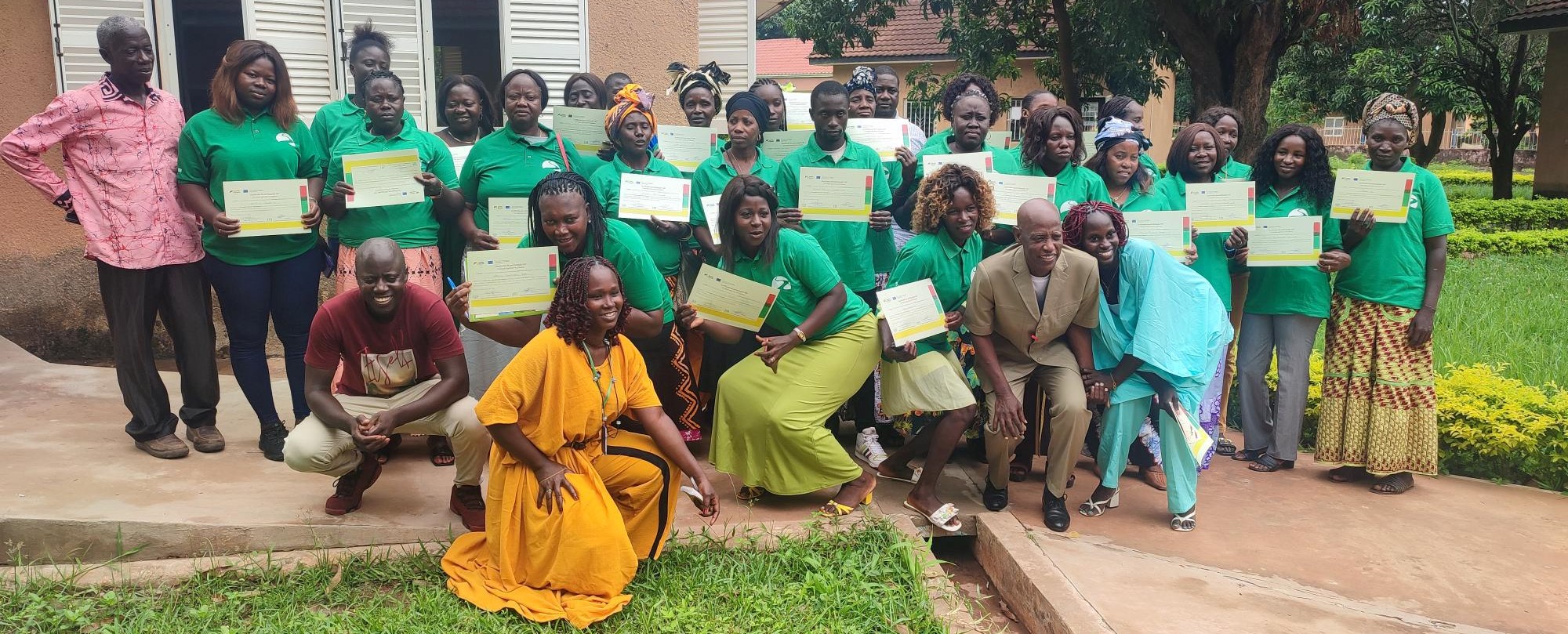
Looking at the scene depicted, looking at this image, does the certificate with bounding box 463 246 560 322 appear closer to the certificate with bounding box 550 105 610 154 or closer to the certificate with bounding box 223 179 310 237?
the certificate with bounding box 223 179 310 237

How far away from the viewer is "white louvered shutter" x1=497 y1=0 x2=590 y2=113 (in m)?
7.68

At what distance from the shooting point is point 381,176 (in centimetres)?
460

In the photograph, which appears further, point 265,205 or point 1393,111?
point 1393,111

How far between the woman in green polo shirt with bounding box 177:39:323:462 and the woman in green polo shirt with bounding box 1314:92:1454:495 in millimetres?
4868

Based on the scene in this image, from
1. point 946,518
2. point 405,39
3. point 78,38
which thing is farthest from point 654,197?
point 78,38

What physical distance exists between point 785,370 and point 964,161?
156 centimetres

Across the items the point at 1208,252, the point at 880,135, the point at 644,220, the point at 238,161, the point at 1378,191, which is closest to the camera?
the point at 238,161

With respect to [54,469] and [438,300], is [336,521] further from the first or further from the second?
[54,469]

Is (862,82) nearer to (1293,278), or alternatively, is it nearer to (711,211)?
(711,211)

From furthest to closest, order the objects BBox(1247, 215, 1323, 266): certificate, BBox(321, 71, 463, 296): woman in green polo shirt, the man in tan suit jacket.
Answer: BBox(1247, 215, 1323, 266): certificate → BBox(321, 71, 463, 296): woman in green polo shirt → the man in tan suit jacket

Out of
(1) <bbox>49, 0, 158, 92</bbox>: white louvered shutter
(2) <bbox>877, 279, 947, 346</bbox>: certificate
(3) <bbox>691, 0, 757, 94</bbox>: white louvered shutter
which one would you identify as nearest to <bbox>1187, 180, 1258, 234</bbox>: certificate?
(2) <bbox>877, 279, 947, 346</bbox>: certificate

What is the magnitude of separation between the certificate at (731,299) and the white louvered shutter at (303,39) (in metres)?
4.26

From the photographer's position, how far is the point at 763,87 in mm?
5957

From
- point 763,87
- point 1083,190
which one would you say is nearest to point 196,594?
point 763,87
